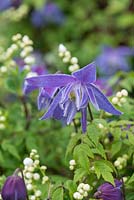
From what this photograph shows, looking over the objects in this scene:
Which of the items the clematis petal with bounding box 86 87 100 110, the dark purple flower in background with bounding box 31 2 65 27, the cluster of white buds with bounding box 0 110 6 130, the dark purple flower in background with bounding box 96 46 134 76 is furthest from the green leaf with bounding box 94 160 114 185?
the dark purple flower in background with bounding box 31 2 65 27

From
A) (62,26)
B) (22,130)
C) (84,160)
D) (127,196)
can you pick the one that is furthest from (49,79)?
(62,26)

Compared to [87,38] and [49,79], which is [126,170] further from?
[87,38]

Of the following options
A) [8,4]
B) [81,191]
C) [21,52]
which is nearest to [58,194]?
[81,191]

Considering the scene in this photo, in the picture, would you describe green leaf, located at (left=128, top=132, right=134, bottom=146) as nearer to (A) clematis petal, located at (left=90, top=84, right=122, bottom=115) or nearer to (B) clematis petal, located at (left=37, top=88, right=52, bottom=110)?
(A) clematis petal, located at (left=90, top=84, right=122, bottom=115)

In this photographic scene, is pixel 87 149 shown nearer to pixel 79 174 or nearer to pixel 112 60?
pixel 79 174

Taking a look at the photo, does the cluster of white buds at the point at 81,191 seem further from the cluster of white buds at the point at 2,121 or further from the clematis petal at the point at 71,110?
the cluster of white buds at the point at 2,121
